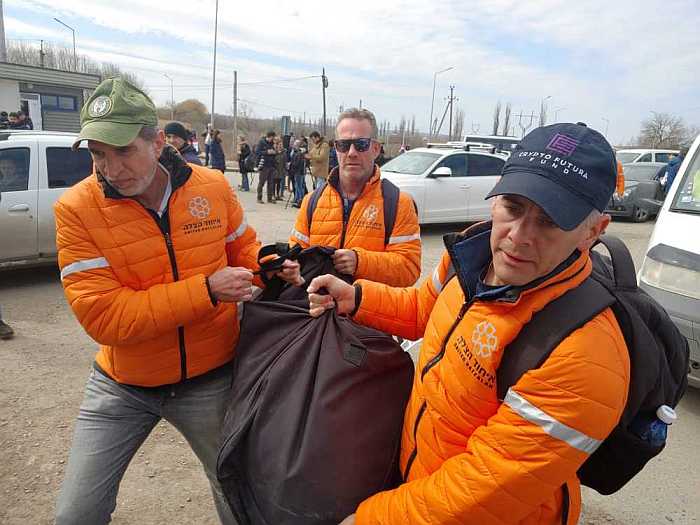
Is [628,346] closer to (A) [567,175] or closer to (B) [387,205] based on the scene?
(A) [567,175]

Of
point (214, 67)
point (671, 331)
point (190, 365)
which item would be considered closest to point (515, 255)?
point (671, 331)

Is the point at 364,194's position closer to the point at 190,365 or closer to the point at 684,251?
the point at 190,365

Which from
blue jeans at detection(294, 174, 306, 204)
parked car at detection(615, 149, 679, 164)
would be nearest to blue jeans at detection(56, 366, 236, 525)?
blue jeans at detection(294, 174, 306, 204)

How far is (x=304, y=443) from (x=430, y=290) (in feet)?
2.43

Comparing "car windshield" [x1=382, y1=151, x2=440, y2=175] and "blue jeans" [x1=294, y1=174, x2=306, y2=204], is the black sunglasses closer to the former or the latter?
"car windshield" [x1=382, y1=151, x2=440, y2=175]

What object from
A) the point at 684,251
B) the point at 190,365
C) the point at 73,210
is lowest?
the point at 190,365

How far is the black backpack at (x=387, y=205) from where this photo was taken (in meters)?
2.77

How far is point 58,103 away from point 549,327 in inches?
1096

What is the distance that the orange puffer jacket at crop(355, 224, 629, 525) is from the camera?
3.52ft

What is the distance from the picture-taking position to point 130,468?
113 inches

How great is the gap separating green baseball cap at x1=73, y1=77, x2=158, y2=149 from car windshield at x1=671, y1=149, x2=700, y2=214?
4172 millimetres

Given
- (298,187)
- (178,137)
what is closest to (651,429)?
(178,137)

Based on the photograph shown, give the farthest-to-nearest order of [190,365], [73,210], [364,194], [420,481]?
[364,194], [190,365], [73,210], [420,481]

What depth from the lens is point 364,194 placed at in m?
2.82
